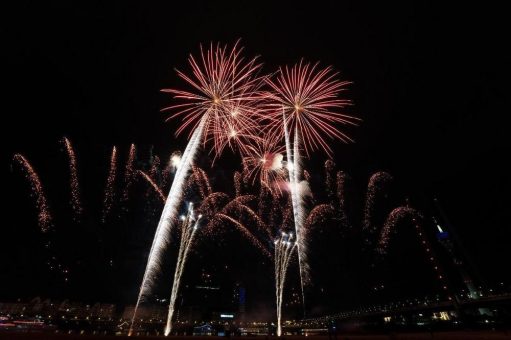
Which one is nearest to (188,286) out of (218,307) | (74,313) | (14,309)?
(218,307)

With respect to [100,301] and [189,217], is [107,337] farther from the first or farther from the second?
[100,301]

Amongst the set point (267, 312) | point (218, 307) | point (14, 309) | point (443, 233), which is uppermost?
point (443, 233)

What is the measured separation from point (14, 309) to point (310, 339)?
59042mm

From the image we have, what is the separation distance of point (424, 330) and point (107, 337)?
74.4ft

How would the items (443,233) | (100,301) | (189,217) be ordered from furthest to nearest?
(443,233) → (100,301) → (189,217)

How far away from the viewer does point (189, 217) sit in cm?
3083

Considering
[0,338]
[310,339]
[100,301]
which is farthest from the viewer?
[100,301]

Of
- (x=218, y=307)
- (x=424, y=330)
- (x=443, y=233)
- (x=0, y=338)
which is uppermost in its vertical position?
(x=443, y=233)

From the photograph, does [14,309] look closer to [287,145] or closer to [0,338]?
[0,338]

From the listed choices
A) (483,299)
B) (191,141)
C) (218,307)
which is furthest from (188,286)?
(191,141)

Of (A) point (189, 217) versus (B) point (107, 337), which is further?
(A) point (189, 217)

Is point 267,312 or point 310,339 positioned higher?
point 267,312

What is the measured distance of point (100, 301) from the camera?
83.2 metres

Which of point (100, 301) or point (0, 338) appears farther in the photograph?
point (100, 301)
